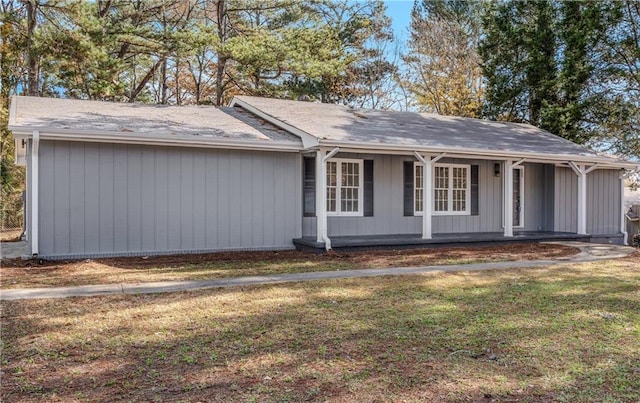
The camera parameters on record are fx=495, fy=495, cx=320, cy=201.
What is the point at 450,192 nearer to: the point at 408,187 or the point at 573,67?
the point at 408,187

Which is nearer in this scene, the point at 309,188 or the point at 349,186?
the point at 309,188

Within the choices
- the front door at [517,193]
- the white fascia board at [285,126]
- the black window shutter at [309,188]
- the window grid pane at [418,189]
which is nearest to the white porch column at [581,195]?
Answer: the front door at [517,193]

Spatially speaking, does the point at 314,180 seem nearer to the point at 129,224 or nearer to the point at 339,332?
the point at 129,224

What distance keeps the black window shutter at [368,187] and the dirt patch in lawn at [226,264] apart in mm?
1840

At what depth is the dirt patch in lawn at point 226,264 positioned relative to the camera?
7512 millimetres

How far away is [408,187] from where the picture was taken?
13.1 m

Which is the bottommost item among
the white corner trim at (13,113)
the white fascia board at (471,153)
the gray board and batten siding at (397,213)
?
the gray board and batten siding at (397,213)

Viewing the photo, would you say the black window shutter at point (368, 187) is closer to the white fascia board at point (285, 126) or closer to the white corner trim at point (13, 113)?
the white fascia board at point (285, 126)

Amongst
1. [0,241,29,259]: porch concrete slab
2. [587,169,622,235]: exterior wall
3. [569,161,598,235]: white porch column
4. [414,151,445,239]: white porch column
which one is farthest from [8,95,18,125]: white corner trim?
[587,169,622,235]: exterior wall

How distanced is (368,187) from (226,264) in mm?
4823

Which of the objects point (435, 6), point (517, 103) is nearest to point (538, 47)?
point (517, 103)

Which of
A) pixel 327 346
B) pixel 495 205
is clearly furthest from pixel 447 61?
pixel 327 346

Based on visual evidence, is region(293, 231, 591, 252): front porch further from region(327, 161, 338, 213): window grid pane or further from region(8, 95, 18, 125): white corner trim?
region(8, 95, 18, 125): white corner trim

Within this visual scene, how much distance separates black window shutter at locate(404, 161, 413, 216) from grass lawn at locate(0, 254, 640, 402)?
6634mm
